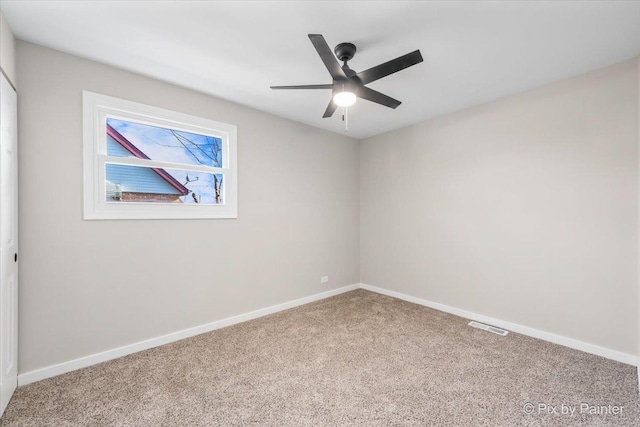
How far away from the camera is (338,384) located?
210 centimetres

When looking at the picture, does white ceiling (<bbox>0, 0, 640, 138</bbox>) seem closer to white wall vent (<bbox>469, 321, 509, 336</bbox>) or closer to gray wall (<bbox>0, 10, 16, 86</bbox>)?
gray wall (<bbox>0, 10, 16, 86</bbox>)

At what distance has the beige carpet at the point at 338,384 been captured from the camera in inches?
69.7

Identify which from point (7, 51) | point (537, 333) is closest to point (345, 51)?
point (7, 51)

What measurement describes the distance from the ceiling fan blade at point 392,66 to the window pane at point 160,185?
6.29 feet

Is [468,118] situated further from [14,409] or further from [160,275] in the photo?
[14,409]

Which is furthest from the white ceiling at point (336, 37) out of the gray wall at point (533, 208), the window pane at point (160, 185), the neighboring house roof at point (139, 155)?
the window pane at point (160, 185)

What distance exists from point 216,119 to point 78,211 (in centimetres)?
150

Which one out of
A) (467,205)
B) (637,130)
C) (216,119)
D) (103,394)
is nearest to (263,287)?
(103,394)

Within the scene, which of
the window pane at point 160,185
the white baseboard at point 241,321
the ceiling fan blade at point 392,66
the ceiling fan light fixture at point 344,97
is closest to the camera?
the ceiling fan blade at point 392,66

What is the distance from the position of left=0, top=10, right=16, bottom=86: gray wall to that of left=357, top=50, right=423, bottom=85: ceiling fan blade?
2.22 m

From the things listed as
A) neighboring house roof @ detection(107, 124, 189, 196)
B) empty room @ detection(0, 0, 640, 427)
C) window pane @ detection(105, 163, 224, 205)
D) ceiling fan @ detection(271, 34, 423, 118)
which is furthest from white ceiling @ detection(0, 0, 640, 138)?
window pane @ detection(105, 163, 224, 205)

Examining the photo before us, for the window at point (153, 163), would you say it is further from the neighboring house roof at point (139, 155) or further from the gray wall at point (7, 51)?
the gray wall at point (7, 51)

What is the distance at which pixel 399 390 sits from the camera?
2.03 meters

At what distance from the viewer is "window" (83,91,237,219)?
238cm
